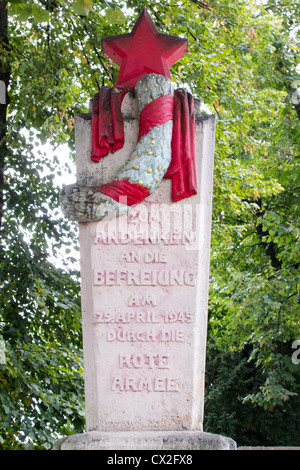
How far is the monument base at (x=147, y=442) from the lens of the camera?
155 inches

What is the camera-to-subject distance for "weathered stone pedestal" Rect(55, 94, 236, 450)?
4254 millimetres

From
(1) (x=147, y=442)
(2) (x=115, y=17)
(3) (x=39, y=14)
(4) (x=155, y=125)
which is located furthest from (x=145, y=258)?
(3) (x=39, y=14)

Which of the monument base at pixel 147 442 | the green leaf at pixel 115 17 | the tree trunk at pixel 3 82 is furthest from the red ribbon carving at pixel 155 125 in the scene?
the tree trunk at pixel 3 82

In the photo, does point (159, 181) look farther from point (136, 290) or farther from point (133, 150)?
point (136, 290)

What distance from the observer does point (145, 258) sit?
437 centimetres

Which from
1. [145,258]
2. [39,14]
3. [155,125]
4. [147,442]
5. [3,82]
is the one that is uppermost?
[3,82]

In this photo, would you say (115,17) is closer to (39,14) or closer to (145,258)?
(39,14)

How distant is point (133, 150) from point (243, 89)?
6.06m

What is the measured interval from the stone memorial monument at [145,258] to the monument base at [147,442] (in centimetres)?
17

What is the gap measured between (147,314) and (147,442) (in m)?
0.74

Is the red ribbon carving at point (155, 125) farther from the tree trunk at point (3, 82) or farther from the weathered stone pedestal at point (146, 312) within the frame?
the tree trunk at point (3, 82)
